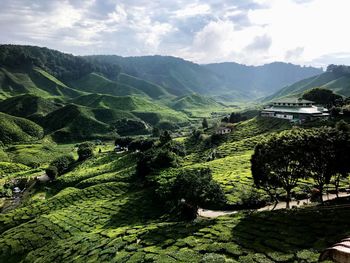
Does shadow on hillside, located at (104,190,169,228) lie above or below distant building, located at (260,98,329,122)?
below

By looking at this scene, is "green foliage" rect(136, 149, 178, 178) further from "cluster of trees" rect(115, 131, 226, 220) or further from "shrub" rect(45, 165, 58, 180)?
"shrub" rect(45, 165, 58, 180)

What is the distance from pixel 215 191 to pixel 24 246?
119ft

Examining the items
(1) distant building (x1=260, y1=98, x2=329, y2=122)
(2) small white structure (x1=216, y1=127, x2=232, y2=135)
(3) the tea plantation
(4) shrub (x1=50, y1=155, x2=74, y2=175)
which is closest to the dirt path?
(3) the tea plantation

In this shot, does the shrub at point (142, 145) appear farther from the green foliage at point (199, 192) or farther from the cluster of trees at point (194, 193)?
the green foliage at point (199, 192)

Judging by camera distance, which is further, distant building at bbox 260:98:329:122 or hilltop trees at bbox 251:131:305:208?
distant building at bbox 260:98:329:122

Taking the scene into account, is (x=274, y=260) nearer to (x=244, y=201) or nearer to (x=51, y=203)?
(x=244, y=201)

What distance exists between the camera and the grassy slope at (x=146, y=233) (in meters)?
34.3

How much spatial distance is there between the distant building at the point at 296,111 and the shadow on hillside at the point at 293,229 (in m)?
77.6

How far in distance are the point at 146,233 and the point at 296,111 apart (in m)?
89.0

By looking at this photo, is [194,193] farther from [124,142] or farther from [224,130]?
[124,142]

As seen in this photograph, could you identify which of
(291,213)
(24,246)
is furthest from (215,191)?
(24,246)

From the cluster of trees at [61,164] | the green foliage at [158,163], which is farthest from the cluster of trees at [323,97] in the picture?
the cluster of trees at [61,164]

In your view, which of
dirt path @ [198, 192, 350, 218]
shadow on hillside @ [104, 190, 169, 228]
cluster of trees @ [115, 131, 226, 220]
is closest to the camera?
dirt path @ [198, 192, 350, 218]

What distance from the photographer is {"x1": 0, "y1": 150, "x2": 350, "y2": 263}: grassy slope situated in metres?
34.3
